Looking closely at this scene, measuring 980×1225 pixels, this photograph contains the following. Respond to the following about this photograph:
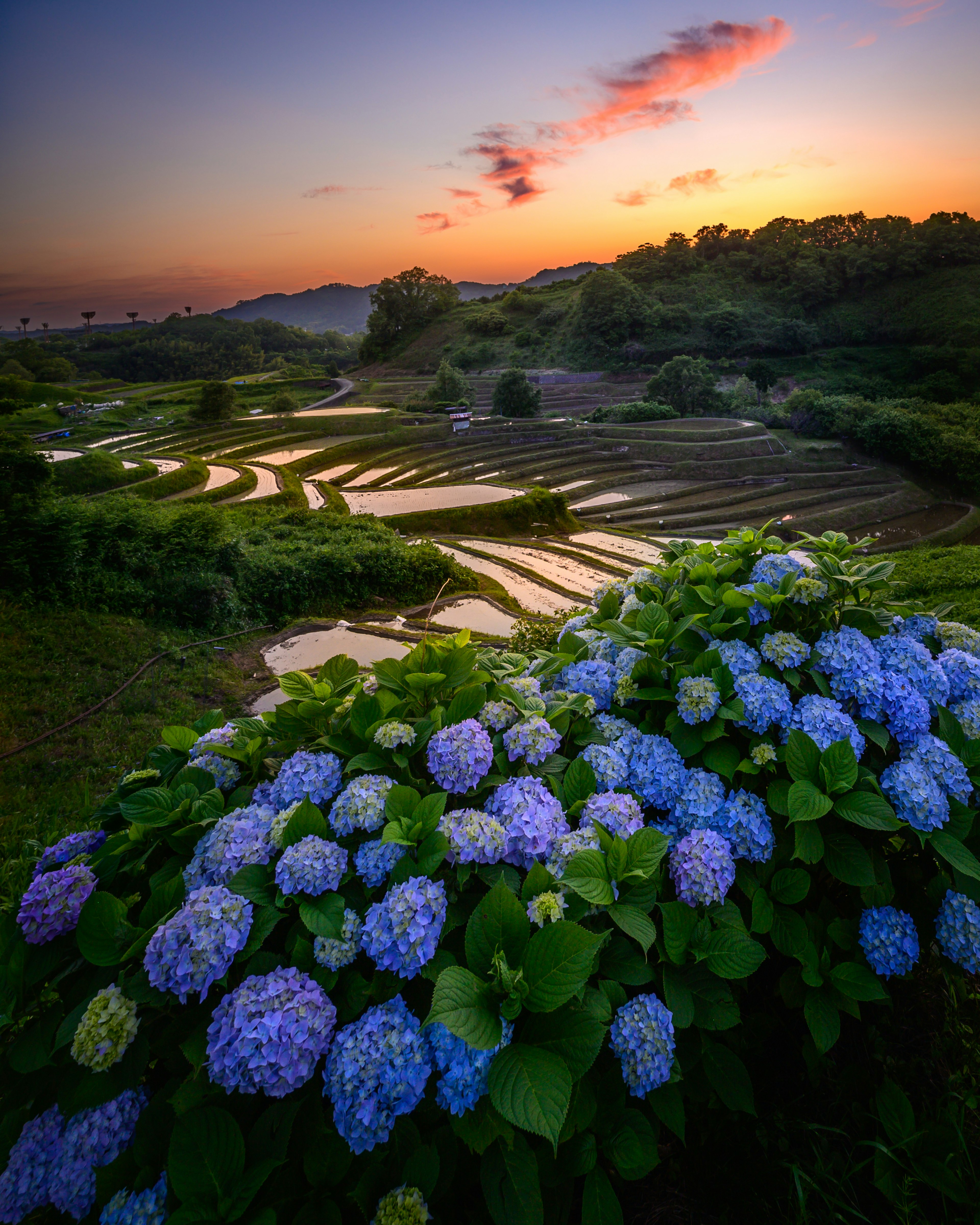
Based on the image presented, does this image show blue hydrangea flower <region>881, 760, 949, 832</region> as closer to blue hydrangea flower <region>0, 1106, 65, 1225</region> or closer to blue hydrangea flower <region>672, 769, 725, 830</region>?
blue hydrangea flower <region>672, 769, 725, 830</region>

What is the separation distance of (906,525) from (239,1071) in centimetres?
3793

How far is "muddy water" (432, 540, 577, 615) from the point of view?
51.8 feet

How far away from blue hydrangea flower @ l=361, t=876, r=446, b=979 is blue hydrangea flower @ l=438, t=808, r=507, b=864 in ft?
0.46

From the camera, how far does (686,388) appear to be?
4825cm

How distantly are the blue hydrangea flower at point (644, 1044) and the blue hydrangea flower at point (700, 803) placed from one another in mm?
557

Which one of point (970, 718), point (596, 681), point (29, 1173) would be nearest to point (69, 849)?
point (29, 1173)

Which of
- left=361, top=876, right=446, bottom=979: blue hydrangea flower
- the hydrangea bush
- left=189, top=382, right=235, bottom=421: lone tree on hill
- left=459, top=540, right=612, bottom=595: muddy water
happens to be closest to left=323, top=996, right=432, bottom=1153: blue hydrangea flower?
the hydrangea bush

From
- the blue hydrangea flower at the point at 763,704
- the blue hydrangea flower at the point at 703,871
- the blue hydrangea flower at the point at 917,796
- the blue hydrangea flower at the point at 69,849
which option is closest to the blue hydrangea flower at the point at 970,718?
the blue hydrangea flower at the point at 917,796

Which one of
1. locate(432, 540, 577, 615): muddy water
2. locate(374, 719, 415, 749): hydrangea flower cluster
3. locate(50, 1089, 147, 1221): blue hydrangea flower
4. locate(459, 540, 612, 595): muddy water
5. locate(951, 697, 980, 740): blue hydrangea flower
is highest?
locate(374, 719, 415, 749): hydrangea flower cluster

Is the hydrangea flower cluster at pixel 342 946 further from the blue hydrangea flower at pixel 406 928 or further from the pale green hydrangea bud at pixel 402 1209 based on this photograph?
the pale green hydrangea bud at pixel 402 1209

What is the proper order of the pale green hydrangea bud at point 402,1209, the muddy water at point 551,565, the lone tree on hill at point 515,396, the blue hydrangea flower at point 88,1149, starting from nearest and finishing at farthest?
the pale green hydrangea bud at point 402,1209
the blue hydrangea flower at point 88,1149
the muddy water at point 551,565
the lone tree on hill at point 515,396

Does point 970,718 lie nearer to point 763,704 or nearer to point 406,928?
point 763,704

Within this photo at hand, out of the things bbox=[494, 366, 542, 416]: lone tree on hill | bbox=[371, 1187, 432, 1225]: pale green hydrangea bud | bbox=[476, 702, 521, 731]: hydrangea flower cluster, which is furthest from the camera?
bbox=[494, 366, 542, 416]: lone tree on hill

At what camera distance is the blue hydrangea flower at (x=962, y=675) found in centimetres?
217
